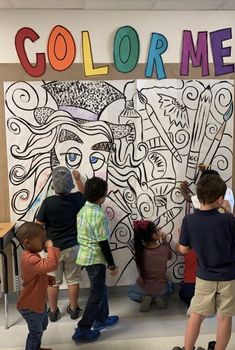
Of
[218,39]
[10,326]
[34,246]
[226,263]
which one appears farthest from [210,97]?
[10,326]

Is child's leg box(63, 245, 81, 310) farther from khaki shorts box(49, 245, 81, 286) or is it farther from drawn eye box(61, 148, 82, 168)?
drawn eye box(61, 148, 82, 168)

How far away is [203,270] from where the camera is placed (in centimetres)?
230

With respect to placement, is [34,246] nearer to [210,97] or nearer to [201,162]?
[201,162]

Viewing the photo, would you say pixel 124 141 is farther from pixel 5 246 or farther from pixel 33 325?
pixel 33 325

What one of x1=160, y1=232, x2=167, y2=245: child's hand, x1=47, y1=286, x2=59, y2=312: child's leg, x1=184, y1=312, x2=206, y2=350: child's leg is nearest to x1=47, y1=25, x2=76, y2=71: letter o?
x1=160, y1=232, x2=167, y2=245: child's hand

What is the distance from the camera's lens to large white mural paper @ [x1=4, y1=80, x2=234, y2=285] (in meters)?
3.26

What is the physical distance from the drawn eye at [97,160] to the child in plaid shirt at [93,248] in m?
0.61

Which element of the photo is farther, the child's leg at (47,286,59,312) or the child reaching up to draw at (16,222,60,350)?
the child's leg at (47,286,59,312)

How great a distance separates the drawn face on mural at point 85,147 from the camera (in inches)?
130

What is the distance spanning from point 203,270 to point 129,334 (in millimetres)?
877

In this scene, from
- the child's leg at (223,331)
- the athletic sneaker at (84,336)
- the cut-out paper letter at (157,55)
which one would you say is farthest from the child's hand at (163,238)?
the cut-out paper letter at (157,55)

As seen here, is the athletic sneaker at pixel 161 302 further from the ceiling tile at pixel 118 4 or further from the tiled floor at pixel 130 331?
the ceiling tile at pixel 118 4

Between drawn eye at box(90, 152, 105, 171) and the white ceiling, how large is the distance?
112cm

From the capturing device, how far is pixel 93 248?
8.92ft
